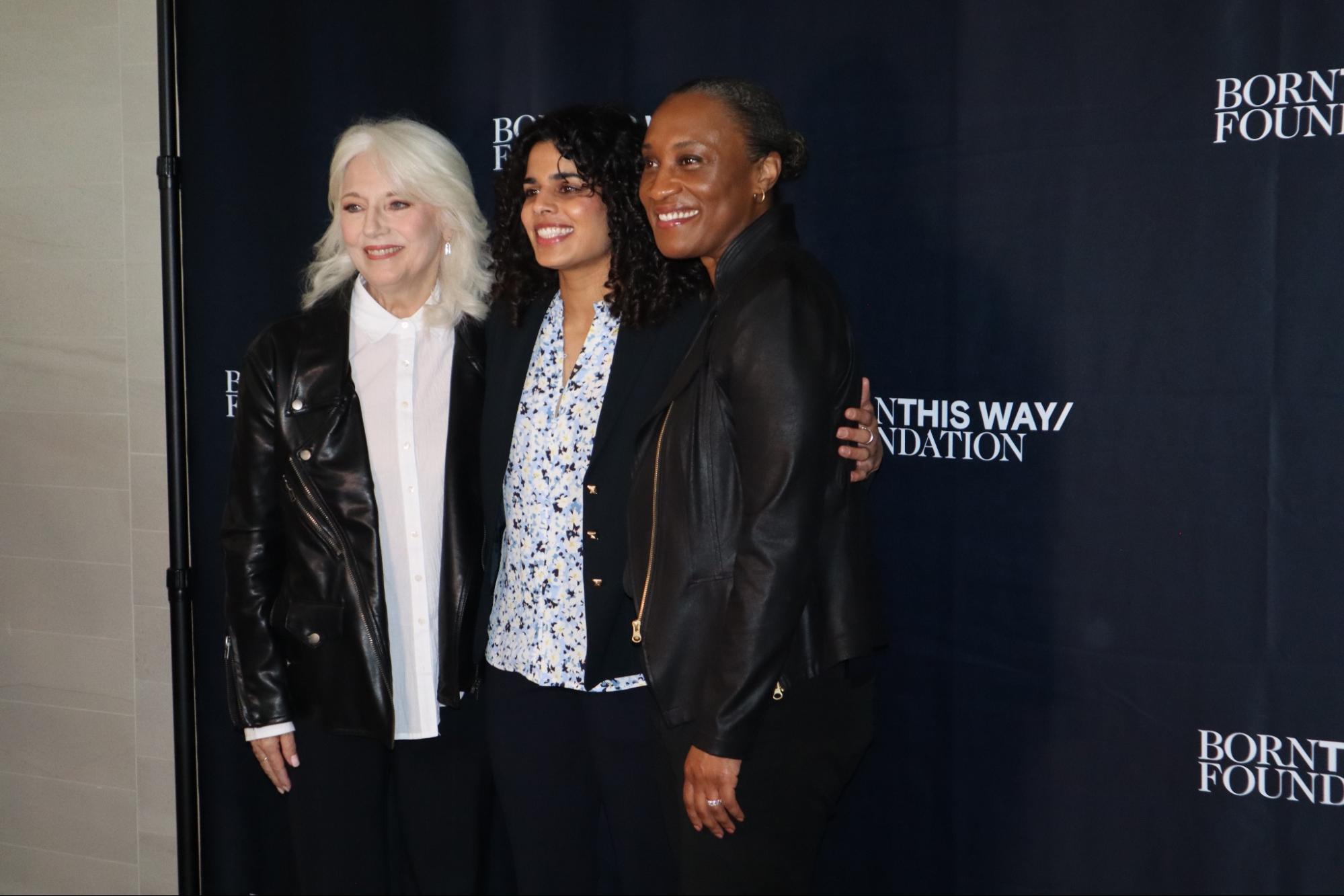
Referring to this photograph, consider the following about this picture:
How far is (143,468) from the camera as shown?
3.19 meters

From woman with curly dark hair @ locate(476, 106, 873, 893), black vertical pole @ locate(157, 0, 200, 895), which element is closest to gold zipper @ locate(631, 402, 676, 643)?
woman with curly dark hair @ locate(476, 106, 873, 893)

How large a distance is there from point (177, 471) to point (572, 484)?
152 cm

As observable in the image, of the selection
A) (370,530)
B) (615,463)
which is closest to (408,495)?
(370,530)

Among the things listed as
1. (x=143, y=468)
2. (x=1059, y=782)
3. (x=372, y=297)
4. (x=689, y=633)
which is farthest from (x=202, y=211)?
(x=1059, y=782)

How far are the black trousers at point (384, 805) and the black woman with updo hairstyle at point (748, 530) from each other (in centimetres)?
55

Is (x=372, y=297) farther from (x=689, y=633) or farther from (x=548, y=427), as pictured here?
(x=689, y=633)

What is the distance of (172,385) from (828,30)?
1.88 metres

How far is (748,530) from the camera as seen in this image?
1754 millimetres

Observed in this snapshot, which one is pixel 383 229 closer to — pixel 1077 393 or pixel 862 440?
pixel 862 440

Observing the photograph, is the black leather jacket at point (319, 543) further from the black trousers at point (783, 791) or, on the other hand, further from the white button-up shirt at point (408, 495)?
the black trousers at point (783, 791)

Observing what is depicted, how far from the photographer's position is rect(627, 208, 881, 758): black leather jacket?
1.74m

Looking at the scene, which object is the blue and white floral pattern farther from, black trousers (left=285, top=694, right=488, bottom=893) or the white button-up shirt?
black trousers (left=285, top=694, right=488, bottom=893)

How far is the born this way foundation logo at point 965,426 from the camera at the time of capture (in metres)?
2.47

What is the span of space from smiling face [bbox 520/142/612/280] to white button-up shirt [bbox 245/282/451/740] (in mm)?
323
